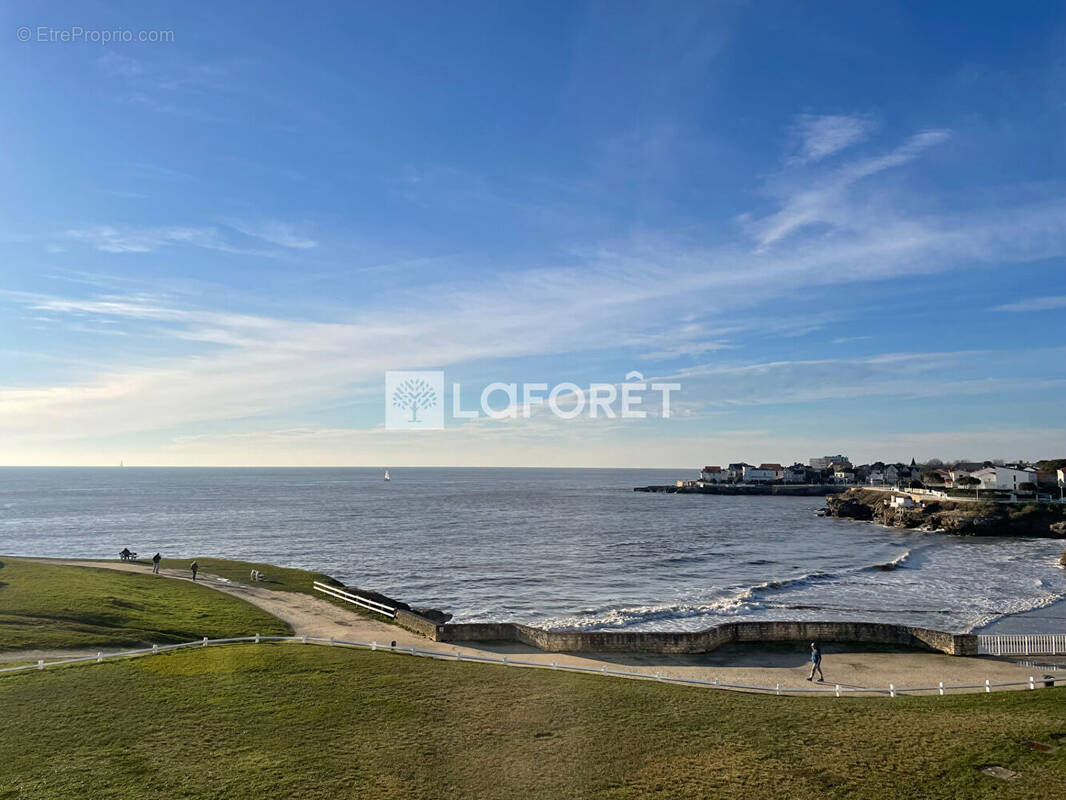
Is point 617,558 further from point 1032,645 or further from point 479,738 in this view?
point 479,738

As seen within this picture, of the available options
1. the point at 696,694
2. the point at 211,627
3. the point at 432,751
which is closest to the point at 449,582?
the point at 211,627

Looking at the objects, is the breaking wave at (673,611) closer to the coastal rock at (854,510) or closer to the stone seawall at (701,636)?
the stone seawall at (701,636)

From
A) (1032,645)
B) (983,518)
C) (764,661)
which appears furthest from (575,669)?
(983,518)

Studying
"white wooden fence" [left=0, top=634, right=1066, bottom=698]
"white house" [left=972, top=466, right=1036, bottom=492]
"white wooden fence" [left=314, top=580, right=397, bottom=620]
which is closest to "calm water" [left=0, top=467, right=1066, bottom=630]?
"white wooden fence" [left=314, top=580, right=397, bottom=620]

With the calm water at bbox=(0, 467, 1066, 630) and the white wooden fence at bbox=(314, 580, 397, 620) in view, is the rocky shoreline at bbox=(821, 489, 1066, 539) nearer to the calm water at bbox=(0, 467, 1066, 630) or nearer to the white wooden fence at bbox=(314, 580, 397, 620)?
the calm water at bbox=(0, 467, 1066, 630)

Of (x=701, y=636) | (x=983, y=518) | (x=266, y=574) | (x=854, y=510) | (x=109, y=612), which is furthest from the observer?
(x=854, y=510)

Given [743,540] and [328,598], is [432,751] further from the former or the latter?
[743,540]
